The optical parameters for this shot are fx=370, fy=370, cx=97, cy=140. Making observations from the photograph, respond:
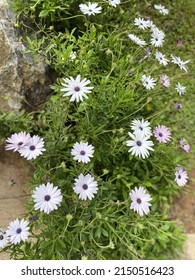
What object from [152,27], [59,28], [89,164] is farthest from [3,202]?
[152,27]

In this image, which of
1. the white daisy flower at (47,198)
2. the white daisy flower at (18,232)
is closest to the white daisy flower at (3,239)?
the white daisy flower at (18,232)

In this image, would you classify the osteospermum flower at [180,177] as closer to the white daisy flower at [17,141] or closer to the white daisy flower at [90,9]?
the white daisy flower at [17,141]

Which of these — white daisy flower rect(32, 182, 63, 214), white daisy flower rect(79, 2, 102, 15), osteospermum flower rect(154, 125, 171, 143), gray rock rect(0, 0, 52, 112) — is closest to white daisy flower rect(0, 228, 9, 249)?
white daisy flower rect(32, 182, 63, 214)

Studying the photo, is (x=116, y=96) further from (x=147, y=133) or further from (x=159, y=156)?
(x=159, y=156)

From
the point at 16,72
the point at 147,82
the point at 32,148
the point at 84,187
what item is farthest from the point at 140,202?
the point at 16,72

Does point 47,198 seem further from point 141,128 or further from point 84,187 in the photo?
point 141,128

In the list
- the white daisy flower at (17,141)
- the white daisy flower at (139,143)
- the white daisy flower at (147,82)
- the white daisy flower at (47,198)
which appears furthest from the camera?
the white daisy flower at (147,82)
